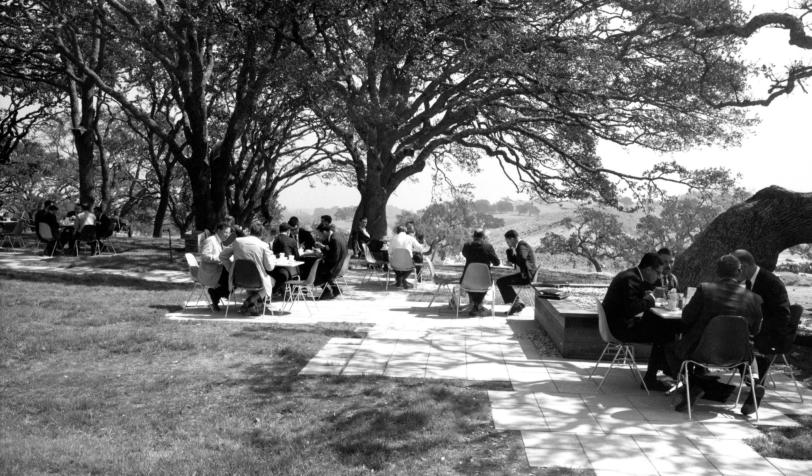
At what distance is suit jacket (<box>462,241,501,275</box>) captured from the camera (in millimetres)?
10367

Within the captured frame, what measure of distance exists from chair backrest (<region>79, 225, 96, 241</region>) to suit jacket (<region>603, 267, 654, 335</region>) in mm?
13987

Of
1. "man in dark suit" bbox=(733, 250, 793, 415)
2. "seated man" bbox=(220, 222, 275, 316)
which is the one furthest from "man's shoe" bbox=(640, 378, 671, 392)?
"seated man" bbox=(220, 222, 275, 316)

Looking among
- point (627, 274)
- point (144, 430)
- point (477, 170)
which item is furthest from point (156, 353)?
point (477, 170)

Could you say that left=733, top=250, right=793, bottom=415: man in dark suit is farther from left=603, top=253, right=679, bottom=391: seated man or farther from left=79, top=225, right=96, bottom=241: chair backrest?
left=79, top=225, right=96, bottom=241: chair backrest

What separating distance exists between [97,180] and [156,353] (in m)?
30.7

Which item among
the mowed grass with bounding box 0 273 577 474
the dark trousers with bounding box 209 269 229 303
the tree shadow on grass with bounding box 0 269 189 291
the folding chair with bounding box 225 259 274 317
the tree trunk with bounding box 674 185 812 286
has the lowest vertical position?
the mowed grass with bounding box 0 273 577 474

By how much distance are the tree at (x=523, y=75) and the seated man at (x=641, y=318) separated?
6107 mm

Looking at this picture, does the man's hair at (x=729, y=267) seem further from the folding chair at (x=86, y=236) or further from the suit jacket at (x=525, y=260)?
the folding chair at (x=86, y=236)

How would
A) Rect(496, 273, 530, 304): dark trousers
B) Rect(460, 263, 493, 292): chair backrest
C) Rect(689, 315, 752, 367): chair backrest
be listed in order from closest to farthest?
Rect(689, 315, 752, 367): chair backrest < Rect(460, 263, 493, 292): chair backrest < Rect(496, 273, 530, 304): dark trousers

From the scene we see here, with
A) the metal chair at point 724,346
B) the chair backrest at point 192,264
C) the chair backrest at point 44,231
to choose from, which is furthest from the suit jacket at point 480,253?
the chair backrest at point 44,231

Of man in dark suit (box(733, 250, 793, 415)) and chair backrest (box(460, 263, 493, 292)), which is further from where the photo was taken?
chair backrest (box(460, 263, 493, 292))

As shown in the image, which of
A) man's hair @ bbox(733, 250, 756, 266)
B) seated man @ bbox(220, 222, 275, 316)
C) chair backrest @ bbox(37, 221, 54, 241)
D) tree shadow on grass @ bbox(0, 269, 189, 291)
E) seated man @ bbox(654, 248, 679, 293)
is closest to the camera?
man's hair @ bbox(733, 250, 756, 266)

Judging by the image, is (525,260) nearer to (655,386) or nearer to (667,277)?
(667,277)

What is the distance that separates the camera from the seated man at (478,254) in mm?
10375
